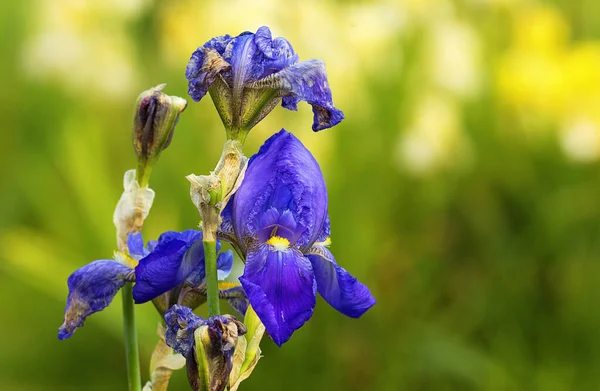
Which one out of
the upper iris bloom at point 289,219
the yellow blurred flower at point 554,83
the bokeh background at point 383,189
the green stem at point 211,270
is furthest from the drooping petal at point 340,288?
the yellow blurred flower at point 554,83

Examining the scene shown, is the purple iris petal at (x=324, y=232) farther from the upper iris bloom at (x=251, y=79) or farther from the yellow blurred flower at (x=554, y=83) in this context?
the yellow blurred flower at (x=554, y=83)

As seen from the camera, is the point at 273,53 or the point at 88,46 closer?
the point at 273,53

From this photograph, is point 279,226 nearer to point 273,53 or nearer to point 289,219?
point 289,219

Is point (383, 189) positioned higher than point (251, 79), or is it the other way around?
point (383, 189)

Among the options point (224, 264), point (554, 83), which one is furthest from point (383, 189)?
point (224, 264)

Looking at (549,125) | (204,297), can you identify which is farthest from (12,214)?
(204,297)

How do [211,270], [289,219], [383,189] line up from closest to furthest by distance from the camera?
[211,270]
[289,219]
[383,189]
